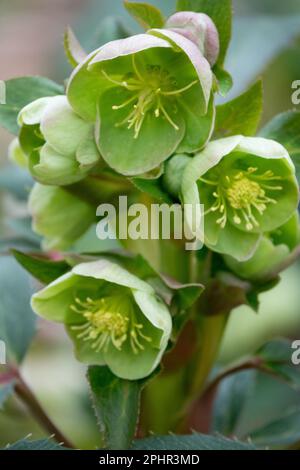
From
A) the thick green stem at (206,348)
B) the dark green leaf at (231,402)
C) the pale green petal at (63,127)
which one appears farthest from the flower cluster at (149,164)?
the dark green leaf at (231,402)

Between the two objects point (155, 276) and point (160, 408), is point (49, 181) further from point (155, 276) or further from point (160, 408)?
point (160, 408)

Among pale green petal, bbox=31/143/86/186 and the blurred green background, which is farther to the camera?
the blurred green background

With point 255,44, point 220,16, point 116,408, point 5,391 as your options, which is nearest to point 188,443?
point 116,408

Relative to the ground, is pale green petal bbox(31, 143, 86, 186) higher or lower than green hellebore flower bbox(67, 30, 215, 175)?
lower

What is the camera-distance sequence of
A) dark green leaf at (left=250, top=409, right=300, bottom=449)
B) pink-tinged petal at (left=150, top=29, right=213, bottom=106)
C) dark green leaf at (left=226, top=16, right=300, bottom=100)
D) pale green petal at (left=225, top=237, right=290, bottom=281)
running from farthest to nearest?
dark green leaf at (left=226, top=16, right=300, bottom=100)
dark green leaf at (left=250, top=409, right=300, bottom=449)
pale green petal at (left=225, top=237, right=290, bottom=281)
pink-tinged petal at (left=150, top=29, right=213, bottom=106)

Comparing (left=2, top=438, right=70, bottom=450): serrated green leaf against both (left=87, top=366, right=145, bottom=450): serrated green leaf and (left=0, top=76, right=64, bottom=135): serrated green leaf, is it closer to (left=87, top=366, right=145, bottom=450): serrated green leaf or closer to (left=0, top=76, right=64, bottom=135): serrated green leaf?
(left=87, top=366, right=145, bottom=450): serrated green leaf

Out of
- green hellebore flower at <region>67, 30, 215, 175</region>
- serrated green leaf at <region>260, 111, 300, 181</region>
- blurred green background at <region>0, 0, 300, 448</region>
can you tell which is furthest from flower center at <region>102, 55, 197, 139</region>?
blurred green background at <region>0, 0, 300, 448</region>

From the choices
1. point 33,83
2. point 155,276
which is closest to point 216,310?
point 155,276
